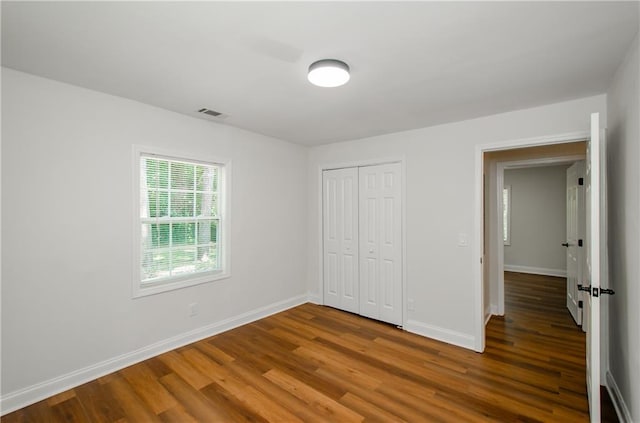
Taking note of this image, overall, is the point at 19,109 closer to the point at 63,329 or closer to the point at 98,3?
the point at 98,3

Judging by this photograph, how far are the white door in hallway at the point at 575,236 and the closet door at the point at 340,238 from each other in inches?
110

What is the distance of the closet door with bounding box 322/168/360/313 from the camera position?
13.5 ft

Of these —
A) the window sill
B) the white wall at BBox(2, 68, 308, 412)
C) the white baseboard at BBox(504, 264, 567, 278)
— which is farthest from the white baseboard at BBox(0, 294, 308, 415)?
the white baseboard at BBox(504, 264, 567, 278)

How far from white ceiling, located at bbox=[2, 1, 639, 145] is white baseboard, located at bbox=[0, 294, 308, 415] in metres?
2.38

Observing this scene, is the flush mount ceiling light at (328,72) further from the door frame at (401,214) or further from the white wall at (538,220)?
the white wall at (538,220)

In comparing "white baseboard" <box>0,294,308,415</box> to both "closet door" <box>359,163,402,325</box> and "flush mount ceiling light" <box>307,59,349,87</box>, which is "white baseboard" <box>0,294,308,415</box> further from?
"flush mount ceiling light" <box>307,59,349,87</box>

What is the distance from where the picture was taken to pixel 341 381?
2445 millimetres

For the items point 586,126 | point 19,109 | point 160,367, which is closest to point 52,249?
point 19,109

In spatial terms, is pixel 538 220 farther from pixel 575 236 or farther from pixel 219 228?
pixel 219 228

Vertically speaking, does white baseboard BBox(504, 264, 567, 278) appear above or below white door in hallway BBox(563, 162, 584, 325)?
below

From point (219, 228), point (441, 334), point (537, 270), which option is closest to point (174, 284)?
point (219, 228)

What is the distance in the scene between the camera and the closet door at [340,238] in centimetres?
411

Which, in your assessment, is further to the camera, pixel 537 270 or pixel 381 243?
pixel 537 270

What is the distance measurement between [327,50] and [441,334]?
3.12m
